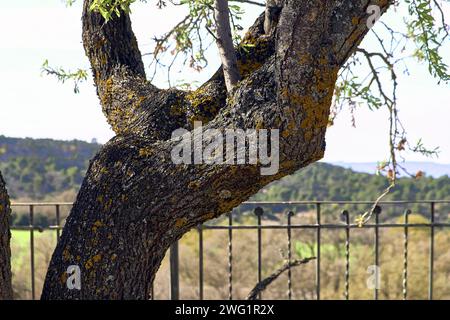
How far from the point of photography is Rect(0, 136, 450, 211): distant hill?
56.4 feet

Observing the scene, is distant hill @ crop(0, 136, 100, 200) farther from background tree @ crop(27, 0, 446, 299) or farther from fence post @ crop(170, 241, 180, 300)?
background tree @ crop(27, 0, 446, 299)

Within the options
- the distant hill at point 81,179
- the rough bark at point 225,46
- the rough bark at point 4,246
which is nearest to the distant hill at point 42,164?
the distant hill at point 81,179

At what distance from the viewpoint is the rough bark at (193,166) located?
3066mm

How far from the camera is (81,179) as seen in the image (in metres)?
17.0

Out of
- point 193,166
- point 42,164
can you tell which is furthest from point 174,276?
point 42,164

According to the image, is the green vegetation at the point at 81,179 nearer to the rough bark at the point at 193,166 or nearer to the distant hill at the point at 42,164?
the distant hill at the point at 42,164

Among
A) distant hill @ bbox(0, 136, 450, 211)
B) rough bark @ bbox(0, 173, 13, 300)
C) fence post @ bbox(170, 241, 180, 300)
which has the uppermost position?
distant hill @ bbox(0, 136, 450, 211)

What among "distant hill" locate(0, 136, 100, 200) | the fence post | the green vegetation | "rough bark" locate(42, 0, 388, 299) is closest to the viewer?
"rough bark" locate(42, 0, 388, 299)

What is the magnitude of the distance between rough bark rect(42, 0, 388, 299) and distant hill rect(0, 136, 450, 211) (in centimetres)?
1342

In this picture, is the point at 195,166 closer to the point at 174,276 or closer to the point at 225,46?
the point at 225,46

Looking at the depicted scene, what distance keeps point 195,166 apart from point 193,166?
0.04ft

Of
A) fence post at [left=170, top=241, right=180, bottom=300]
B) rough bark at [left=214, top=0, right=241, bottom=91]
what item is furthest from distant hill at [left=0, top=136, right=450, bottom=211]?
rough bark at [left=214, top=0, right=241, bottom=91]

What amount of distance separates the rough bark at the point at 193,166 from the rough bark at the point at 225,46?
0.07 m
